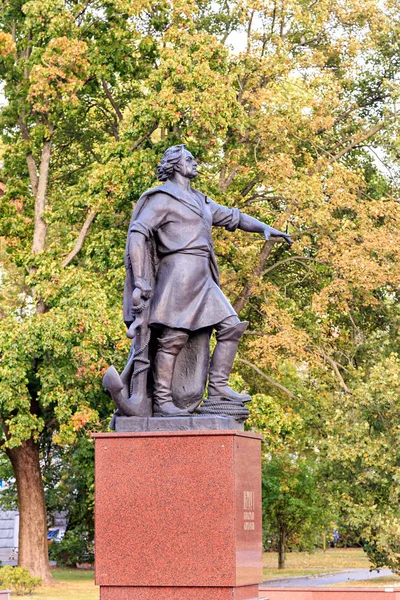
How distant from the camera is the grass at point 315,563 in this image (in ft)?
104

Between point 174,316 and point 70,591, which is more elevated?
point 174,316

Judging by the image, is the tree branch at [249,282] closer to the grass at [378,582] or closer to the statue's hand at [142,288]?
the grass at [378,582]

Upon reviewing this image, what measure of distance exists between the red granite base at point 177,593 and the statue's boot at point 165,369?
56.1 inches

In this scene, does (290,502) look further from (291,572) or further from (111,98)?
(111,98)

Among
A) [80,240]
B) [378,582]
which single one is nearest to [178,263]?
[80,240]

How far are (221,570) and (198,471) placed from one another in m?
0.75

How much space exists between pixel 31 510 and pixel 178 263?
1539cm

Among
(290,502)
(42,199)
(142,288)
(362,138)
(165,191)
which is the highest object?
(362,138)

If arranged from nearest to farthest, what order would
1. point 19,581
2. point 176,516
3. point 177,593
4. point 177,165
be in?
point 177,593 < point 176,516 < point 177,165 < point 19,581

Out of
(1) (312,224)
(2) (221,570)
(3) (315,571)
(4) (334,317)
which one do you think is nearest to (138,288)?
(2) (221,570)

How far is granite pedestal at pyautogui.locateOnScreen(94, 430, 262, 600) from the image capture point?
29.9ft

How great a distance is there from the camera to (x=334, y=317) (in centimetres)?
2677

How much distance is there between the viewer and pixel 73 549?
106 ft

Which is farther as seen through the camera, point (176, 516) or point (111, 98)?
point (111, 98)
